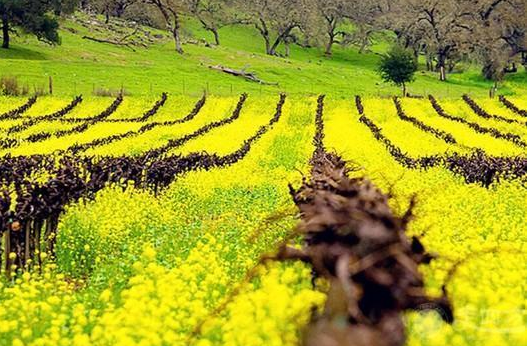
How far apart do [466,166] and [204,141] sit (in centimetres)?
1711

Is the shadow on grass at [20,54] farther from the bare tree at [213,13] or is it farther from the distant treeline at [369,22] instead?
the bare tree at [213,13]

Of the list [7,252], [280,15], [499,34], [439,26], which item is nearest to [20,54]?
[280,15]

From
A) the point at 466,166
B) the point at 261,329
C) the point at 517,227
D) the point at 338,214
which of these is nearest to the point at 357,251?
the point at 338,214

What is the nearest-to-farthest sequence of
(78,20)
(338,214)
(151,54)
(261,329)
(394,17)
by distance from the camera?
(338,214), (261,329), (151,54), (78,20), (394,17)

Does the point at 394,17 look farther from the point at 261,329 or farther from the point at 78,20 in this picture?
the point at 261,329

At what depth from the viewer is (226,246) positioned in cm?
1215

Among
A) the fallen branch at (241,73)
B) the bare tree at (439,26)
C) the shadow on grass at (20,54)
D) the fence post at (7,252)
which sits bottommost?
the shadow on grass at (20,54)

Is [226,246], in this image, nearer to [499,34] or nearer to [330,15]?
[499,34]

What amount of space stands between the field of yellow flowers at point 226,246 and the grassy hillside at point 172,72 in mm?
24456

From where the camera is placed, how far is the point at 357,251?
235 inches

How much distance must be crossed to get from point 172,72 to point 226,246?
63150 millimetres

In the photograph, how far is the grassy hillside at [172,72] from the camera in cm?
6700

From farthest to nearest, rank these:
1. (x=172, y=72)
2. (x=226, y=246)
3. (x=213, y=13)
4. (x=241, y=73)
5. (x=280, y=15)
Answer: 1. (x=213, y=13)
2. (x=280, y=15)
3. (x=241, y=73)
4. (x=172, y=72)
5. (x=226, y=246)

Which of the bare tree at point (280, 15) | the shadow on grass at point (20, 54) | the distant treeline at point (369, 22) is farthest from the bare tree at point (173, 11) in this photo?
the shadow on grass at point (20, 54)
